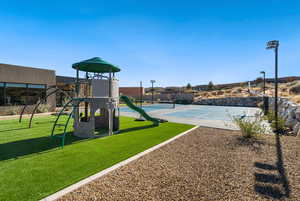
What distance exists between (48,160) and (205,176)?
179 inches

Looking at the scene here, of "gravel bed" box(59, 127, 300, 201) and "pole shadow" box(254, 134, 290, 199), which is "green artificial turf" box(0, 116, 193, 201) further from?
"pole shadow" box(254, 134, 290, 199)

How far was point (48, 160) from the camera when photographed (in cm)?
428

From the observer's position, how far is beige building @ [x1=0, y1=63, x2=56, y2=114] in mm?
13602

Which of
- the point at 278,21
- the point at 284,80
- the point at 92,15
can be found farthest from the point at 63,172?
the point at 284,80

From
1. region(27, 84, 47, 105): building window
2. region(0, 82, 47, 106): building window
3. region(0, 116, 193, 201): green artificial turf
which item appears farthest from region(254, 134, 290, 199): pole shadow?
region(27, 84, 47, 105): building window

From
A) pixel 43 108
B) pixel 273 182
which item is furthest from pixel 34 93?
pixel 273 182

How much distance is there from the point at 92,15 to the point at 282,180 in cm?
1412

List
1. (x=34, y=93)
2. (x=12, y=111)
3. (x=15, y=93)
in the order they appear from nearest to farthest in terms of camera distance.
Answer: (x=12, y=111) < (x=15, y=93) < (x=34, y=93)

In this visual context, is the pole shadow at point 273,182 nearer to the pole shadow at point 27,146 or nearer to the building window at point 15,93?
the pole shadow at point 27,146

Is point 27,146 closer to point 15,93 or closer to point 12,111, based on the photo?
point 12,111

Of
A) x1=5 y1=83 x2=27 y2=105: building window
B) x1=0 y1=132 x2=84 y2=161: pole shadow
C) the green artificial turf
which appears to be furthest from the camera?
x1=5 y1=83 x2=27 y2=105: building window

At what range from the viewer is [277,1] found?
10406mm

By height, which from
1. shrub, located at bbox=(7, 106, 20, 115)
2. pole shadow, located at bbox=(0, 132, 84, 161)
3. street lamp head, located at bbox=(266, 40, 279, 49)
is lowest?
pole shadow, located at bbox=(0, 132, 84, 161)

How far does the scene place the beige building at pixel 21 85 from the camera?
13.6m
